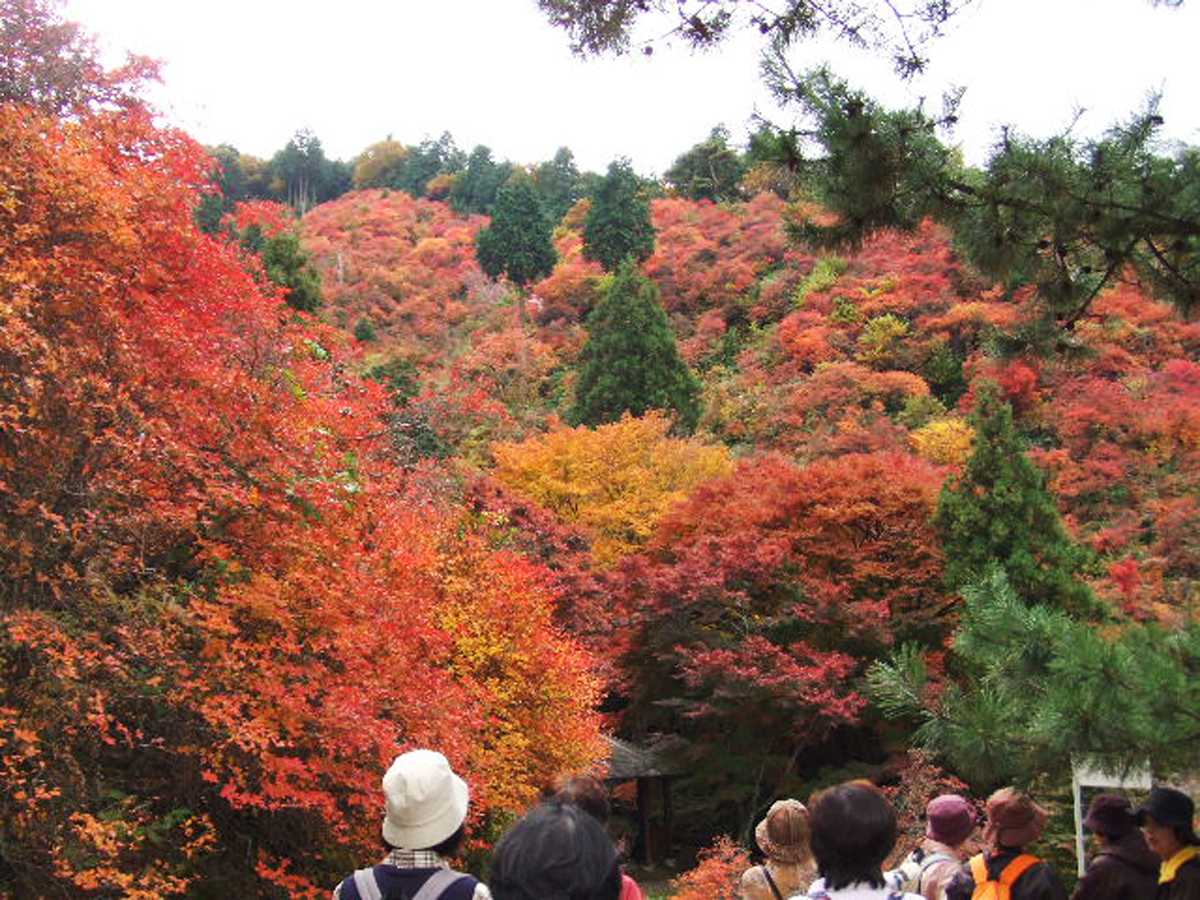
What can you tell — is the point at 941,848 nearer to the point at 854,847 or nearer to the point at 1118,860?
the point at 1118,860

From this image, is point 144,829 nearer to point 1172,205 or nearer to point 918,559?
point 1172,205

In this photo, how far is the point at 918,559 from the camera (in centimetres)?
1530

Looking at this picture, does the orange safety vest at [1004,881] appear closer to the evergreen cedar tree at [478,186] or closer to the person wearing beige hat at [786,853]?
the person wearing beige hat at [786,853]

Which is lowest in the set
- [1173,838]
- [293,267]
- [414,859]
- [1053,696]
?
[1173,838]

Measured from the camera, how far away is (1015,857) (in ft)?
10.8

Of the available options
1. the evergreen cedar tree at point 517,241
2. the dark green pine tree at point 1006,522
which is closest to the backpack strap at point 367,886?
the dark green pine tree at point 1006,522

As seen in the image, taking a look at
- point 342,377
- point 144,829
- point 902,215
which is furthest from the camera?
point 342,377

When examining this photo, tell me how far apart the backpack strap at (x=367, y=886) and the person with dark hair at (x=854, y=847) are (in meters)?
0.89

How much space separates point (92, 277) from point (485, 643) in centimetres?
637

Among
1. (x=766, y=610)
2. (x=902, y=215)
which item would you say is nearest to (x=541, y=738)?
(x=766, y=610)

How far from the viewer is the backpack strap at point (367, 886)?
236 centimetres

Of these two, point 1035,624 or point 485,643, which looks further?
point 485,643

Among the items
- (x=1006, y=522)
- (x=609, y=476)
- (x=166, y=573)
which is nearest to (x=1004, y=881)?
(x=166, y=573)

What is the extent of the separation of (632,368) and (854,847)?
877 inches
